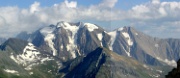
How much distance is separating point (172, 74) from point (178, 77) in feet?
16.0

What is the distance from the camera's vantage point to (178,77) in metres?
149

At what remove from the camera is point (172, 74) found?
503 ft

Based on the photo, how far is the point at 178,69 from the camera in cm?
15275

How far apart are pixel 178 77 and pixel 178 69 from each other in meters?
5.06

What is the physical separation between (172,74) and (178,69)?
3092mm
